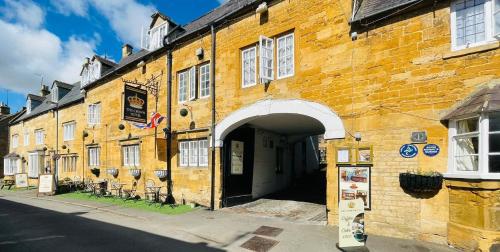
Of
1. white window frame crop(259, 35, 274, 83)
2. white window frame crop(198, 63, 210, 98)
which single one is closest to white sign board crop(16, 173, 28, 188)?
white window frame crop(198, 63, 210, 98)

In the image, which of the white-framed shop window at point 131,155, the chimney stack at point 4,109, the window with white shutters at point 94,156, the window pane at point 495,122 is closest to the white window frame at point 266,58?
the window pane at point 495,122

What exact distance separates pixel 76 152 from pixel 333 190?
737 inches

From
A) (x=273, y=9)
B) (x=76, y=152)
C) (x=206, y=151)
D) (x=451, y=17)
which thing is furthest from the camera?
(x=76, y=152)

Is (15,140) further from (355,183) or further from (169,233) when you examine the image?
(355,183)

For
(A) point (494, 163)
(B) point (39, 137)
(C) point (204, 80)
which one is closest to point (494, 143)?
(A) point (494, 163)

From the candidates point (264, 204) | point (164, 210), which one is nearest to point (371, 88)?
point (264, 204)

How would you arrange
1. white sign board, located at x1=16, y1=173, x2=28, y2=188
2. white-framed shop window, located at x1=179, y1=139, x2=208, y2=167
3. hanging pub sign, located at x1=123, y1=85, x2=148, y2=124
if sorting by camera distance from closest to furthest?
white-framed shop window, located at x1=179, y1=139, x2=208, y2=167 → hanging pub sign, located at x1=123, y1=85, x2=148, y2=124 → white sign board, located at x1=16, y1=173, x2=28, y2=188

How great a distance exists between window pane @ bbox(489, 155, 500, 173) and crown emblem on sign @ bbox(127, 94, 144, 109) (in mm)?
12607

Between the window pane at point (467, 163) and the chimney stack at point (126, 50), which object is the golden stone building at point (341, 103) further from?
the chimney stack at point (126, 50)

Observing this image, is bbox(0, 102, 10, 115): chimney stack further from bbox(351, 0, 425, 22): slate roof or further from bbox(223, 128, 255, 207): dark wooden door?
bbox(351, 0, 425, 22): slate roof

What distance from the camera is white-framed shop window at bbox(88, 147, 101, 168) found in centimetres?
1945

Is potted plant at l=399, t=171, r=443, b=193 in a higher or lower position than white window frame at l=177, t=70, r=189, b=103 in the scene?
lower

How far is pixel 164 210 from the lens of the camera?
12.2m

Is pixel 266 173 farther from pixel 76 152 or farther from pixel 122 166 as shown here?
pixel 76 152
